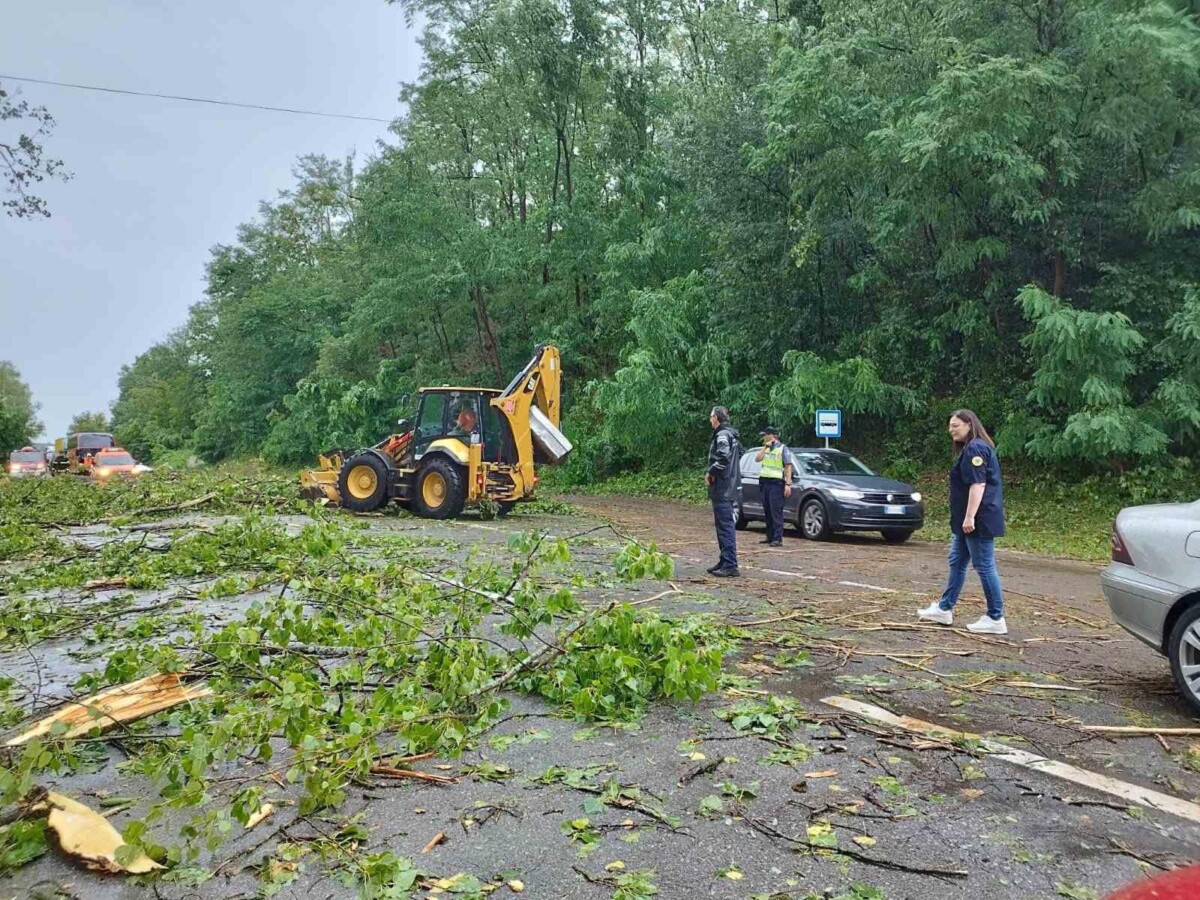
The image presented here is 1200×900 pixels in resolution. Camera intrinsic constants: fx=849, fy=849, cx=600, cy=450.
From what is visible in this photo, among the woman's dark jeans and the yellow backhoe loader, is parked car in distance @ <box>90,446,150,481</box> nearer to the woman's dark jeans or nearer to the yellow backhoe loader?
the yellow backhoe loader

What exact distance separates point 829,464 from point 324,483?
33.7 feet

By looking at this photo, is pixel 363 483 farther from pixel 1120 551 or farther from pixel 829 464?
pixel 1120 551

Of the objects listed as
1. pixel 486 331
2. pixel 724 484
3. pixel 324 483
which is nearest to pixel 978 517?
pixel 724 484

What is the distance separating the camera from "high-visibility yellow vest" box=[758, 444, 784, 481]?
13.4 m

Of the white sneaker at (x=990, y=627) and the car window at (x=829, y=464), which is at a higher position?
the car window at (x=829, y=464)

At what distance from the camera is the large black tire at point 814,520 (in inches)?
565

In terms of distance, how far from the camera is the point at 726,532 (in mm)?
9516

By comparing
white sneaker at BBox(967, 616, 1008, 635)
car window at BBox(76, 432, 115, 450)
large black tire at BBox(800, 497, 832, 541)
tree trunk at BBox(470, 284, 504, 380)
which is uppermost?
tree trunk at BBox(470, 284, 504, 380)

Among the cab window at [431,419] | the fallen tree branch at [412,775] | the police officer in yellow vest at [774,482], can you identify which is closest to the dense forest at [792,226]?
the police officer in yellow vest at [774,482]

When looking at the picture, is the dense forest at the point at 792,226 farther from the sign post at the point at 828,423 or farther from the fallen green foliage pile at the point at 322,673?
the fallen green foliage pile at the point at 322,673

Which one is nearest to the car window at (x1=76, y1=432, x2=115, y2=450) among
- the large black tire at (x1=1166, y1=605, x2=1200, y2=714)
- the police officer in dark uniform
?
the police officer in dark uniform

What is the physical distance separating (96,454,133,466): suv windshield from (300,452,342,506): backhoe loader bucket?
1874cm

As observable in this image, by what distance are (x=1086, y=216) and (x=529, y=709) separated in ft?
52.0

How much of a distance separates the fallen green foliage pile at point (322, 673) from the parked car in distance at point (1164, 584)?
2.54 meters
